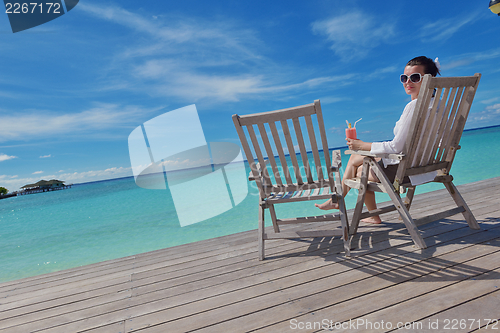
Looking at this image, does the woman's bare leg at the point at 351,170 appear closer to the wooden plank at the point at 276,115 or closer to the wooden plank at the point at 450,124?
the wooden plank at the point at 450,124

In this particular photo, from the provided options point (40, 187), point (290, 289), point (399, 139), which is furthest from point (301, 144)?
point (40, 187)

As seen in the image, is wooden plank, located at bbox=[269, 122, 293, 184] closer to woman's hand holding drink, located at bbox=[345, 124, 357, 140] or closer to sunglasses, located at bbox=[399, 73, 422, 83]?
woman's hand holding drink, located at bbox=[345, 124, 357, 140]

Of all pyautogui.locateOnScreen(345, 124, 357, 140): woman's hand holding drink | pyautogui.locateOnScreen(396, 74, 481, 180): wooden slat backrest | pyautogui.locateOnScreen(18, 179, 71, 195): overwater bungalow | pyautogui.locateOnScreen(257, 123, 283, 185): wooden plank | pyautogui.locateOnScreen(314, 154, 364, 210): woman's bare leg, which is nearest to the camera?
pyautogui.locateOnScreen(396, 74, 481, 180): wooden slat backrest

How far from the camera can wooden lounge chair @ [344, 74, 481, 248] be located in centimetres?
189

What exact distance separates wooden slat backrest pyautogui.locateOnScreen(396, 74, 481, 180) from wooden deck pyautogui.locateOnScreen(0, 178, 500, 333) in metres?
0.63

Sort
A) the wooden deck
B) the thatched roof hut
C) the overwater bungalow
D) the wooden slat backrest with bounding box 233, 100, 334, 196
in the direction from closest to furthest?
the wooden deck < the wooden slat backrest with bounding box 233, 100, 334, 196 < the thatched roof hut < the overwater bungalow

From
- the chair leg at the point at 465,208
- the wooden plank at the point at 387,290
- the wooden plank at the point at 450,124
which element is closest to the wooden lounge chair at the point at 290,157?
the wooden plank at the point at 387,290

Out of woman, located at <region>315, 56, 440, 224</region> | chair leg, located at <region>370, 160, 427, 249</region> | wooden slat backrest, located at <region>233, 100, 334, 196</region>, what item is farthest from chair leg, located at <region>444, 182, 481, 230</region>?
wooden slat backrest, located at <region>233, 100, 334, 196</region>

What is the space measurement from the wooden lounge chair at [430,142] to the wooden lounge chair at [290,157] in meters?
0.27

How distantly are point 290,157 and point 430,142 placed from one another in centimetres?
105

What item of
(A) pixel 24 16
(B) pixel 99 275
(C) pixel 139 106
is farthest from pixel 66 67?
(B) pixel 99 275

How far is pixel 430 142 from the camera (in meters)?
2.05

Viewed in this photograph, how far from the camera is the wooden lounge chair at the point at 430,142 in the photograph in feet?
6.22

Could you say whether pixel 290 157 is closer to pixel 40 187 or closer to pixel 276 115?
pixel 276 115
